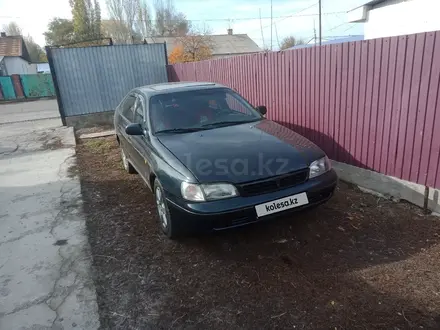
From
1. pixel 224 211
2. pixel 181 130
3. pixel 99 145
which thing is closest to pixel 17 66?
pixel 99 145

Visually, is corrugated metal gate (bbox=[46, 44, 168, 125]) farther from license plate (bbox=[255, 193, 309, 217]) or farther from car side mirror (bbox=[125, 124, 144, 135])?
license plate (bbox=[255, 193, 309, 217])

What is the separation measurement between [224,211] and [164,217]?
0.89 m

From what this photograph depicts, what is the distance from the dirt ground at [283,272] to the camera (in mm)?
2254

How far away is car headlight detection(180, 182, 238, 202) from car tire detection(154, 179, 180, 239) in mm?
425

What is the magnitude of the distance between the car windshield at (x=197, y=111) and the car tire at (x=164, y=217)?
0.76 metres

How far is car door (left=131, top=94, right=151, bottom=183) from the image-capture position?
370 centimetres

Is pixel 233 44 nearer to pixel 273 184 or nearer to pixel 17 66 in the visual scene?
pixel 17 66

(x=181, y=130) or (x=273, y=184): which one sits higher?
(x=181, y=130)

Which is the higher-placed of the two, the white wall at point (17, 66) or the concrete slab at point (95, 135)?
the white wall at point (17, 66)

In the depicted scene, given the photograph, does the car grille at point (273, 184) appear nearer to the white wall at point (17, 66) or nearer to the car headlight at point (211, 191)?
the car headlight at point (211, 191)

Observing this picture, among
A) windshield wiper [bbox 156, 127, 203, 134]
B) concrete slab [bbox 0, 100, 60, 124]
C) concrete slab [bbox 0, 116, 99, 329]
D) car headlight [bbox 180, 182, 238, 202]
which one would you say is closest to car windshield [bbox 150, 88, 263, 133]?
windshield wiper [bbox 156, 127, 203, 134]

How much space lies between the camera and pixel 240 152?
309 cm

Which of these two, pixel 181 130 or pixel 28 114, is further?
pixel 28 114

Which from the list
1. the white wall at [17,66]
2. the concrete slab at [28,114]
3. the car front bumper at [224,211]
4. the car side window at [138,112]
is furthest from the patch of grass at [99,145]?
the white wall at [17,66]
